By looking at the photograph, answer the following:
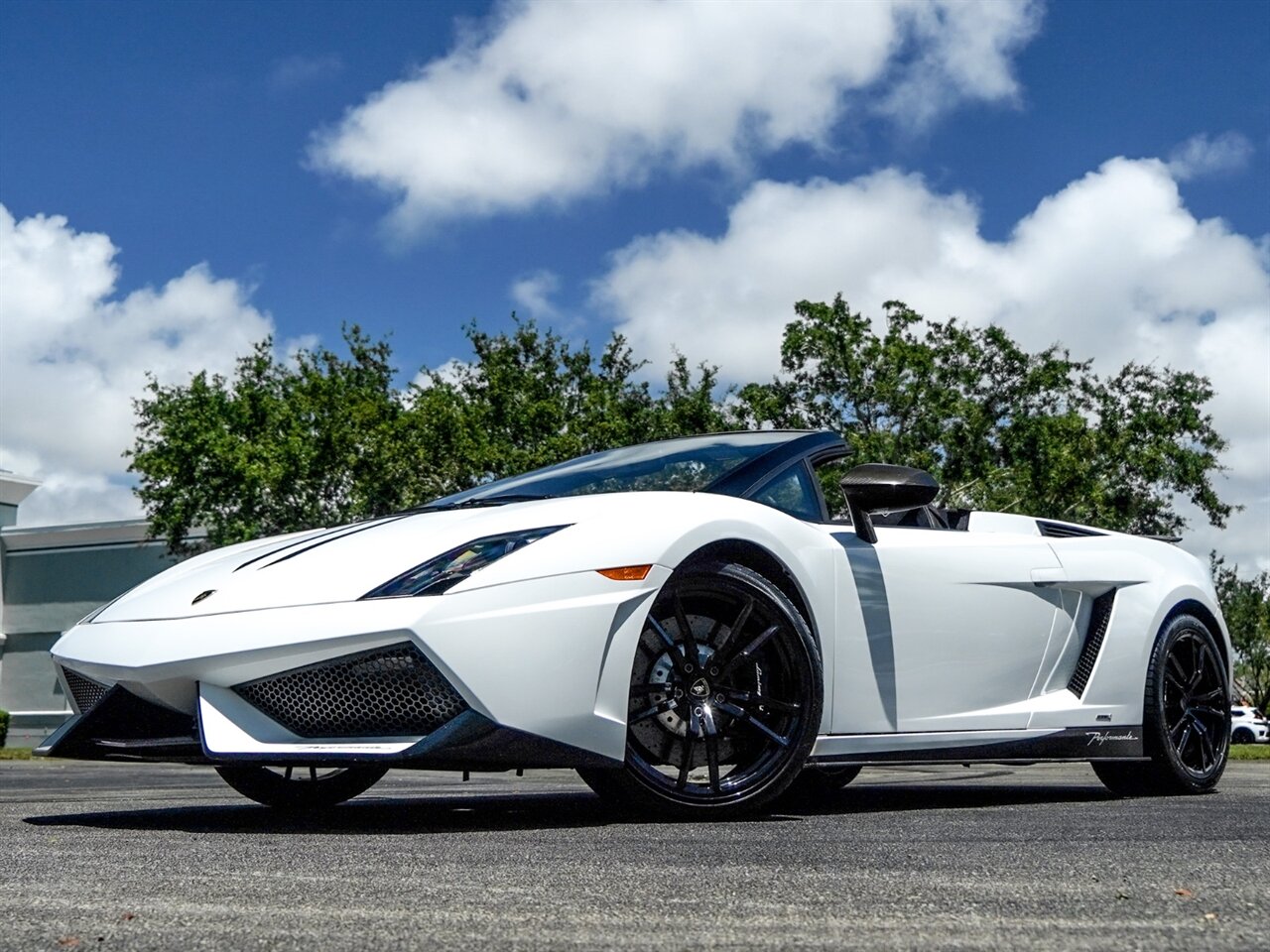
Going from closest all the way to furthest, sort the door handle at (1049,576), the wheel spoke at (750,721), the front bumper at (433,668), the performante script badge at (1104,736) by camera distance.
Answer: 1. the front bumper at (433,668)
2. the wheel spoke at (750,721)
3. the door handle at (1049,576)
4. the performante script badge at (1104,736)

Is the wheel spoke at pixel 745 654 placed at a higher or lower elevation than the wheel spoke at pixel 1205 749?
higher

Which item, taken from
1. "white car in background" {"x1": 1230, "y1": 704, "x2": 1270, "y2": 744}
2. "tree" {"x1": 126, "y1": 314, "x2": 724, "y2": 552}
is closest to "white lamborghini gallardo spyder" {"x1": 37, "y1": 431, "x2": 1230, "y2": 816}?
"tree" {"x1": 126, "y1": 314, "x2": 724, "y2": 552}

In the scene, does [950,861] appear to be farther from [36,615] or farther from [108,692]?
[36,615]

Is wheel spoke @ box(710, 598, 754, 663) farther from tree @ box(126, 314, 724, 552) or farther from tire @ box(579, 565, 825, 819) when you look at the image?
tree @ box(126, 314, 724, 552)

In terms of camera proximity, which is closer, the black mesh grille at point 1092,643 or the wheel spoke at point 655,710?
the wheel spoke at point 655,710

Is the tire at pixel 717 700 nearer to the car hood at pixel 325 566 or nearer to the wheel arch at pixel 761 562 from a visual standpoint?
the wheel arch at pixel 761 562

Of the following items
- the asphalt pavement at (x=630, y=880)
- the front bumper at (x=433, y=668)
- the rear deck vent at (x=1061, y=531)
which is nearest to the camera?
the asphalt pavement at (x=630, y=880)

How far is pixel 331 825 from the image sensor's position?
4.51 metres

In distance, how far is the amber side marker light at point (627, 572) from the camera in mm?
4328

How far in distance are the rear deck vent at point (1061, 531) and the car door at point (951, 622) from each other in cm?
21

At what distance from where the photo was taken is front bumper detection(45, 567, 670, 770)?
13.3 ft

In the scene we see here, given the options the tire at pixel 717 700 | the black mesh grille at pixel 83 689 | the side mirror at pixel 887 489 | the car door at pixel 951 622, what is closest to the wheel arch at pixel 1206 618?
the car door at pixel 951 622

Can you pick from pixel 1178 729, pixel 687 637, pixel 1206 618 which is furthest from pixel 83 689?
pixel 1206 618

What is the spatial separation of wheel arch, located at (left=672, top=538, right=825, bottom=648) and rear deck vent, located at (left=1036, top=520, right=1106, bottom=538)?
154cm
